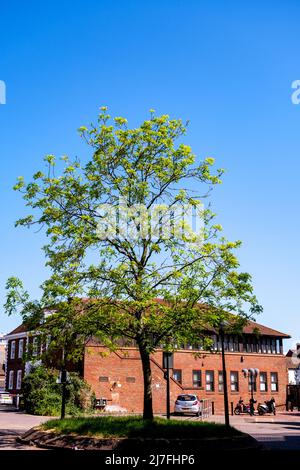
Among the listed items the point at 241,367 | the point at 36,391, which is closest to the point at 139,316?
the point at 36,391

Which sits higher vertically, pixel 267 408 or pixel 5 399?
pixel 5 399

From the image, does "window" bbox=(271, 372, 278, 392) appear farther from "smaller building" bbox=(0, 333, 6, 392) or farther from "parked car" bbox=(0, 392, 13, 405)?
"smaller building" bbox=(0, 333, 6, 392)

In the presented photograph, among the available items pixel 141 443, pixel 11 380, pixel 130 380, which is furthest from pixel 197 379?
pixel 141 443

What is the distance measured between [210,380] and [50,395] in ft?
59.7

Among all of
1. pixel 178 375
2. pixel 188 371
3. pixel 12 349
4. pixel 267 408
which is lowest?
pixel 267 408

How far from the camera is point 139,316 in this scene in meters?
19.0

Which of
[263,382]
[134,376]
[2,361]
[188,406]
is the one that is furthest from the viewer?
[2,361]

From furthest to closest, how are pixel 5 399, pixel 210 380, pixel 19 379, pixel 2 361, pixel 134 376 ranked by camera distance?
pixel 2 361, pixel 19 379, pixel 5 399, pixel 210 380, pixel 134 376

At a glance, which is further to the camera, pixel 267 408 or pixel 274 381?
pixel 274 381

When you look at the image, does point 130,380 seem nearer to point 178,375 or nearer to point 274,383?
point 178,375

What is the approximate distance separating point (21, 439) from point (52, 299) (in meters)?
5.24

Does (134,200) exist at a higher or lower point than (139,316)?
higher

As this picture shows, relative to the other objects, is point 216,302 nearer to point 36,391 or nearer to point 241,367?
point 36,391

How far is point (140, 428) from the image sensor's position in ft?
56.4
